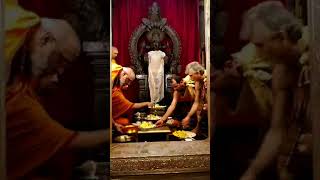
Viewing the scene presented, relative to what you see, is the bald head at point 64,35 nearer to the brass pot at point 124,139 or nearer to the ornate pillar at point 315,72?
the ornate pillar at point 315,72

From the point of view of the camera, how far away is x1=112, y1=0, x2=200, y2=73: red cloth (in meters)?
4.88

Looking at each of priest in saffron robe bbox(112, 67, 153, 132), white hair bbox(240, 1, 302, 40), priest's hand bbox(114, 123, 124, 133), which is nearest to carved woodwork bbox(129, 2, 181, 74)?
priest in saffron robe bbox(112, 67, 153, 132)

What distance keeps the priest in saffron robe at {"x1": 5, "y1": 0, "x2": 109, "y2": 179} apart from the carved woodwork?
9.82 ft

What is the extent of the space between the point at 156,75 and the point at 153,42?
448mm

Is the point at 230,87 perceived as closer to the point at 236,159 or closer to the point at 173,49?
the point at 236,159

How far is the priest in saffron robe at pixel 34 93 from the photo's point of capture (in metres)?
1.74

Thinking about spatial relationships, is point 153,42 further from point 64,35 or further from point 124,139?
point 64,35

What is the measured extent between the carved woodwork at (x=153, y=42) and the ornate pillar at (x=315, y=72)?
2982 mm

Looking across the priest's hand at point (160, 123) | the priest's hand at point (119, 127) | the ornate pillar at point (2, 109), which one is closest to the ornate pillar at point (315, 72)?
the ornate pillar at point (2, 109)

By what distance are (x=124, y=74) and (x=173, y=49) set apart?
1.31 m

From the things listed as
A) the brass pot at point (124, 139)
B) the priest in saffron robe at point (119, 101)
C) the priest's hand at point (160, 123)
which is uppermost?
the priest in saffron robe at point (119, 101)

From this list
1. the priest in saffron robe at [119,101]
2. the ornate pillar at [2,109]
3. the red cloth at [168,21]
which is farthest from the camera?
the red cloth at [168,21]

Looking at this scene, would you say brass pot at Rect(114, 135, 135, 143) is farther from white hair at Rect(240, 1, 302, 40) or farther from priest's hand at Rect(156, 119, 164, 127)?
white hair at Rect(240, 1, 302, 40)

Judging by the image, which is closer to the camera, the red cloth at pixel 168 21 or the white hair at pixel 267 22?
the white hair at pixel 267 22
